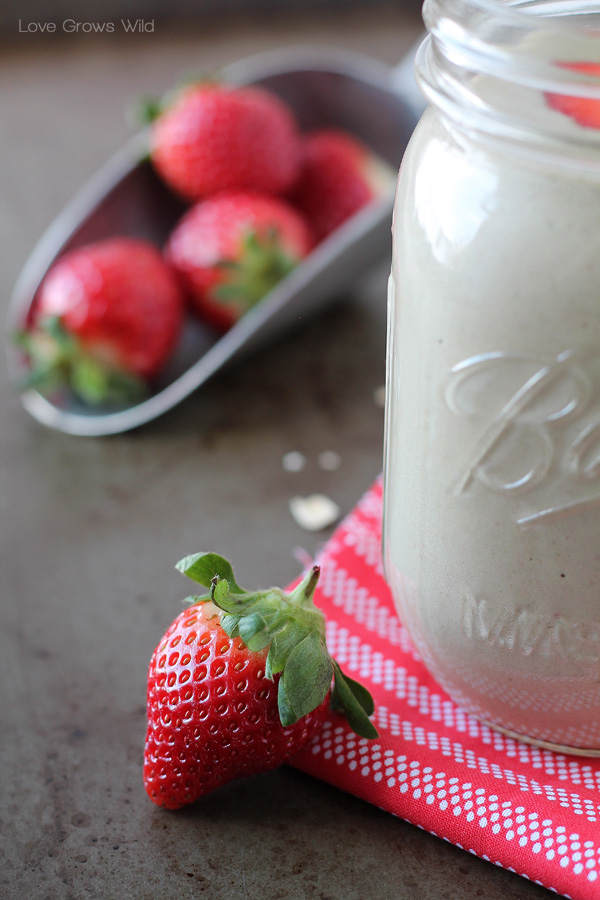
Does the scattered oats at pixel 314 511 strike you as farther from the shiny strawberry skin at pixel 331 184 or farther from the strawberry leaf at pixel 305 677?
the shiny strawberry skin at pixel 331 184

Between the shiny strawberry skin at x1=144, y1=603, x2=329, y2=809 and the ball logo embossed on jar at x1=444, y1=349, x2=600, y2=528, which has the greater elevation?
the ball logo embossed on jar at x1=444, y1=349, x2=600, y2=528

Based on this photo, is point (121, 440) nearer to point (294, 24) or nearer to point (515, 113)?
point (515, 113)

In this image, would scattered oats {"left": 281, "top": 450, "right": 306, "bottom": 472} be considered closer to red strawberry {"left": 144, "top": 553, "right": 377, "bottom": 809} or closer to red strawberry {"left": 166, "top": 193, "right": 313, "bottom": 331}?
red strawberry {"left": 166, "top": 193, "right": 313, "bottom": 331}

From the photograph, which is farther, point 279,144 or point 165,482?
point 279,144

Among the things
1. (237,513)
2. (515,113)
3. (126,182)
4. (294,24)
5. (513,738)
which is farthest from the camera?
(294,24)

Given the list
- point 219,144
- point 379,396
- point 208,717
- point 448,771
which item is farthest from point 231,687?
point 219,144

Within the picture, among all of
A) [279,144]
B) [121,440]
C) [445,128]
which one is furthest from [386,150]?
[445,128]

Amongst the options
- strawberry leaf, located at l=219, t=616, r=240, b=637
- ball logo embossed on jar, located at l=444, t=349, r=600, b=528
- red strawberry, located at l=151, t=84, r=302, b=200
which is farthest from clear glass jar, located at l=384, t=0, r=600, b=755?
red strawberry, located at l=151, t=84, r=302, b=200
